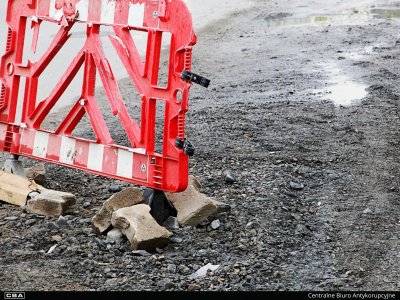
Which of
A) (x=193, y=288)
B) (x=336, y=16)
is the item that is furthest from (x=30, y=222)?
(x=336, y=16)

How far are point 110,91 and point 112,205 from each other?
869 millimetres

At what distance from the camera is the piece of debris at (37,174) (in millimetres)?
7164

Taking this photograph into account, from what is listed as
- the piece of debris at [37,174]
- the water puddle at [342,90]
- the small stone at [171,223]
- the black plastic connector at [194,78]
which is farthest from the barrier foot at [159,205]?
the water puddle at [342,90]

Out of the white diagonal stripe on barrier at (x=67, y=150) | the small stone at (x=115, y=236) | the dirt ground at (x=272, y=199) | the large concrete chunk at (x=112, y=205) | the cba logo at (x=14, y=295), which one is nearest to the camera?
Answer: the cba logo at (x=14, y=295)

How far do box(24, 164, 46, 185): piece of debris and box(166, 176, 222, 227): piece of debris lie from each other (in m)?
1.30

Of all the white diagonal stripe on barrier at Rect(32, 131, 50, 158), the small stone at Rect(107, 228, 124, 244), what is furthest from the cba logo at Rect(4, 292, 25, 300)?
the white diagonal stripe on barrier at Rect(32, 131, 50, 158)

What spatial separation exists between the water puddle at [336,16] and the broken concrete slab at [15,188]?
983 cm

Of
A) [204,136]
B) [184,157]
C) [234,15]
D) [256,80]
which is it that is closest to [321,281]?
[184,157]

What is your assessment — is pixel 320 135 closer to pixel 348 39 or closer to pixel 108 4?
pixel 108 4

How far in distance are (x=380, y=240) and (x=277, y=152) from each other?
217 cm

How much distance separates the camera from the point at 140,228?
19.0ft

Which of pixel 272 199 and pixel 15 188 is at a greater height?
pixel 272 199

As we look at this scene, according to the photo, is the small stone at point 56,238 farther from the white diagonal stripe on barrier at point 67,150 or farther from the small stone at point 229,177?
the small stone at point 229,177

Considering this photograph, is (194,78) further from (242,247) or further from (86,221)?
(86,221)
